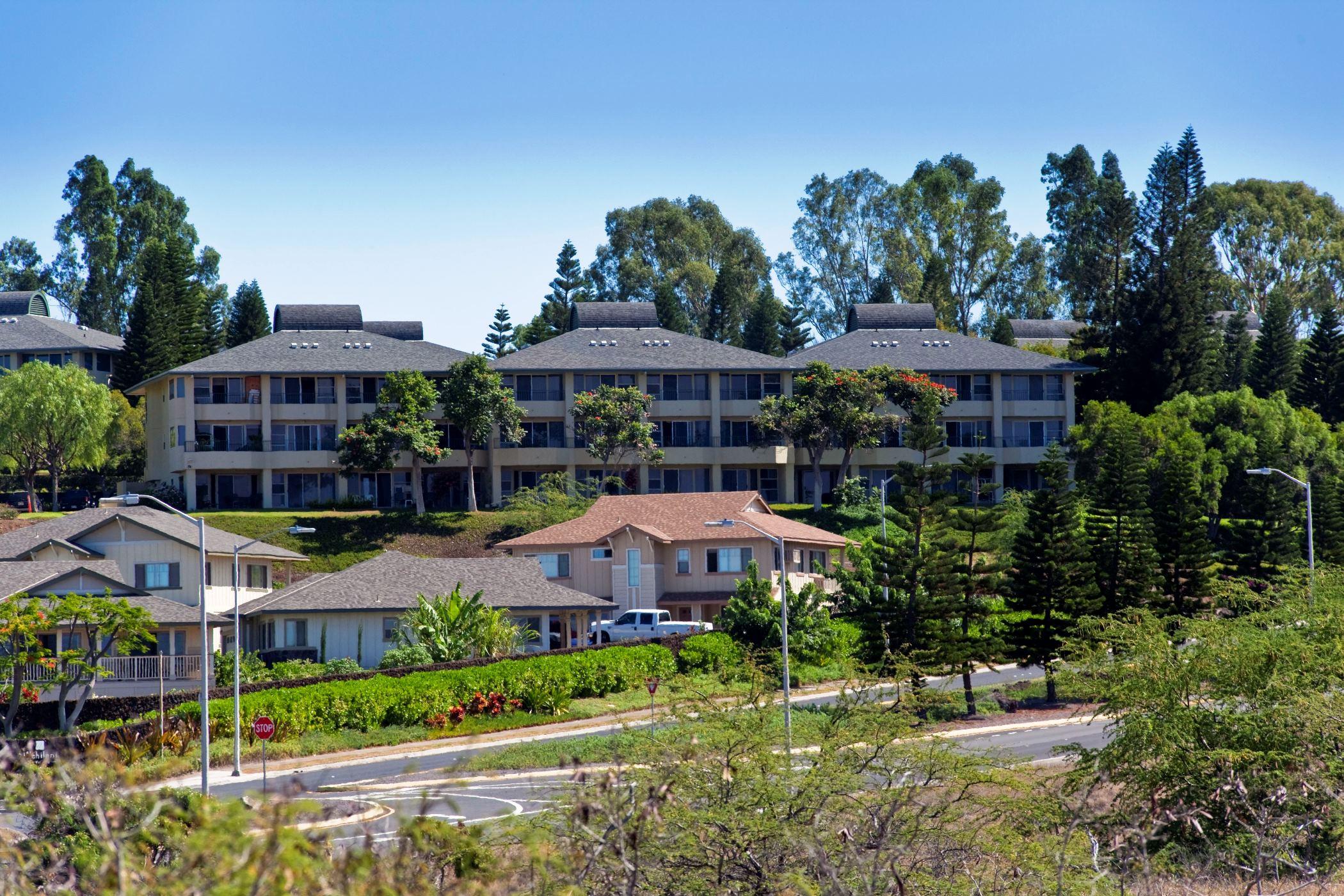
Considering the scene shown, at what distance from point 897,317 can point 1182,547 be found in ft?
123

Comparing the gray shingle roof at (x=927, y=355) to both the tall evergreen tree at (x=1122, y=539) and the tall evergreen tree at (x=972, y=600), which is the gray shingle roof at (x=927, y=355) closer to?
the tall evergreen tree at (x=1122, y=539)

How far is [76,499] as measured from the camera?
259 feet

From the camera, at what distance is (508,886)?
41.4 feet

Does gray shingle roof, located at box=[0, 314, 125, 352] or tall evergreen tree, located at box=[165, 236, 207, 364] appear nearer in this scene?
tall evergreen tree, located at box=[165, 236, 207, 364]

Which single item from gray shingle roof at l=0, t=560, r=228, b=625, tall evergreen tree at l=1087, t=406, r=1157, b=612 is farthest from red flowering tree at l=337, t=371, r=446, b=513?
tall evergreen tree at l=1087, t=406, r=1157, b=612

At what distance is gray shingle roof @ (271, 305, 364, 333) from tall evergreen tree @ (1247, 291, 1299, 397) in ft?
164

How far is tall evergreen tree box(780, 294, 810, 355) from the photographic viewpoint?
10081 cm

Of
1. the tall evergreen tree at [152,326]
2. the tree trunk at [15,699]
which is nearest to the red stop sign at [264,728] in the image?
the tree trunk at [15,699]

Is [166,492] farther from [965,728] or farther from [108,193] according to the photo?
[965,728]

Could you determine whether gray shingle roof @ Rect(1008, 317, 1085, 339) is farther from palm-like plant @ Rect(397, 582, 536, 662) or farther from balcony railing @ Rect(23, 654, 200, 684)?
balcony railing @ Rect(23, 654, 200, 684)

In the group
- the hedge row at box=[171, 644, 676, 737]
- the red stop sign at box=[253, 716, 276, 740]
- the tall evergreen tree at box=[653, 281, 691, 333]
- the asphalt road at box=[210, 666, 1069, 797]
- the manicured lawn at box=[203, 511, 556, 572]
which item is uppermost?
the tall evergreen tree at box=[653, 281, 691, 333]

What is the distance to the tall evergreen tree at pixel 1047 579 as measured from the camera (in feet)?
156

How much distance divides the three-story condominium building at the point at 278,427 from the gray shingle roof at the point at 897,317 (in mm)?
23448

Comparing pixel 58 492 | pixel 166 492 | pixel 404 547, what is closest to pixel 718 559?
pixel 404 547
